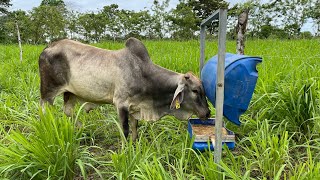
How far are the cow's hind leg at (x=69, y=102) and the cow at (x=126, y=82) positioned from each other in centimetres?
24

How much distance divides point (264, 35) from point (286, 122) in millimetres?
22987

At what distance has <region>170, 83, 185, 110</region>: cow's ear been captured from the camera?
9.17ft

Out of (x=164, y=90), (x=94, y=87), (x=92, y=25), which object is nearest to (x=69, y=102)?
(x=94, y=87)

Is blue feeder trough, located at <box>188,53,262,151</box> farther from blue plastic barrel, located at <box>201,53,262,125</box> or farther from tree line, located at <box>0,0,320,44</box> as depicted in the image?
tree line, located at <box>0,0,320,44</box>

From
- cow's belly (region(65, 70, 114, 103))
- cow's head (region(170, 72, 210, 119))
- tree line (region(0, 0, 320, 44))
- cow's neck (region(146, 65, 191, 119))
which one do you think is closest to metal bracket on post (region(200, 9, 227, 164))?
cow's head (region(170, 72, 210, 119))

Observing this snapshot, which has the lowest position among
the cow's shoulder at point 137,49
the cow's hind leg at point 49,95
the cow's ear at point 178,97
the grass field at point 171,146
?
the grass field at point 171,146

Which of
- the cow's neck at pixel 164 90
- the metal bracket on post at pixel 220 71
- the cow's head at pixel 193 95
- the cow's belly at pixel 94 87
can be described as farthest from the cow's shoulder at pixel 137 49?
the metal bracket on post at pixel 220 71

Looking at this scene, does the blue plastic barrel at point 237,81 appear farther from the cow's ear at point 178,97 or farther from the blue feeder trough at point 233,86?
the cow's ear at point 178,97

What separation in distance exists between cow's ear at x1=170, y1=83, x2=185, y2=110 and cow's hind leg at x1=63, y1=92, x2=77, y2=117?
4.43 feet

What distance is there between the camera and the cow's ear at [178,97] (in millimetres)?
2795

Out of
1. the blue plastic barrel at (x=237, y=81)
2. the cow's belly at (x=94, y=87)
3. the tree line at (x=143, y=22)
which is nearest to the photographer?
the blue plastic barrel at (x=237, y=81)

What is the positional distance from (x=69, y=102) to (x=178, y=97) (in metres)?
1.49

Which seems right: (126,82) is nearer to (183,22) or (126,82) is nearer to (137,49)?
(137,49)

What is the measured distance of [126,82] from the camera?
310cm
